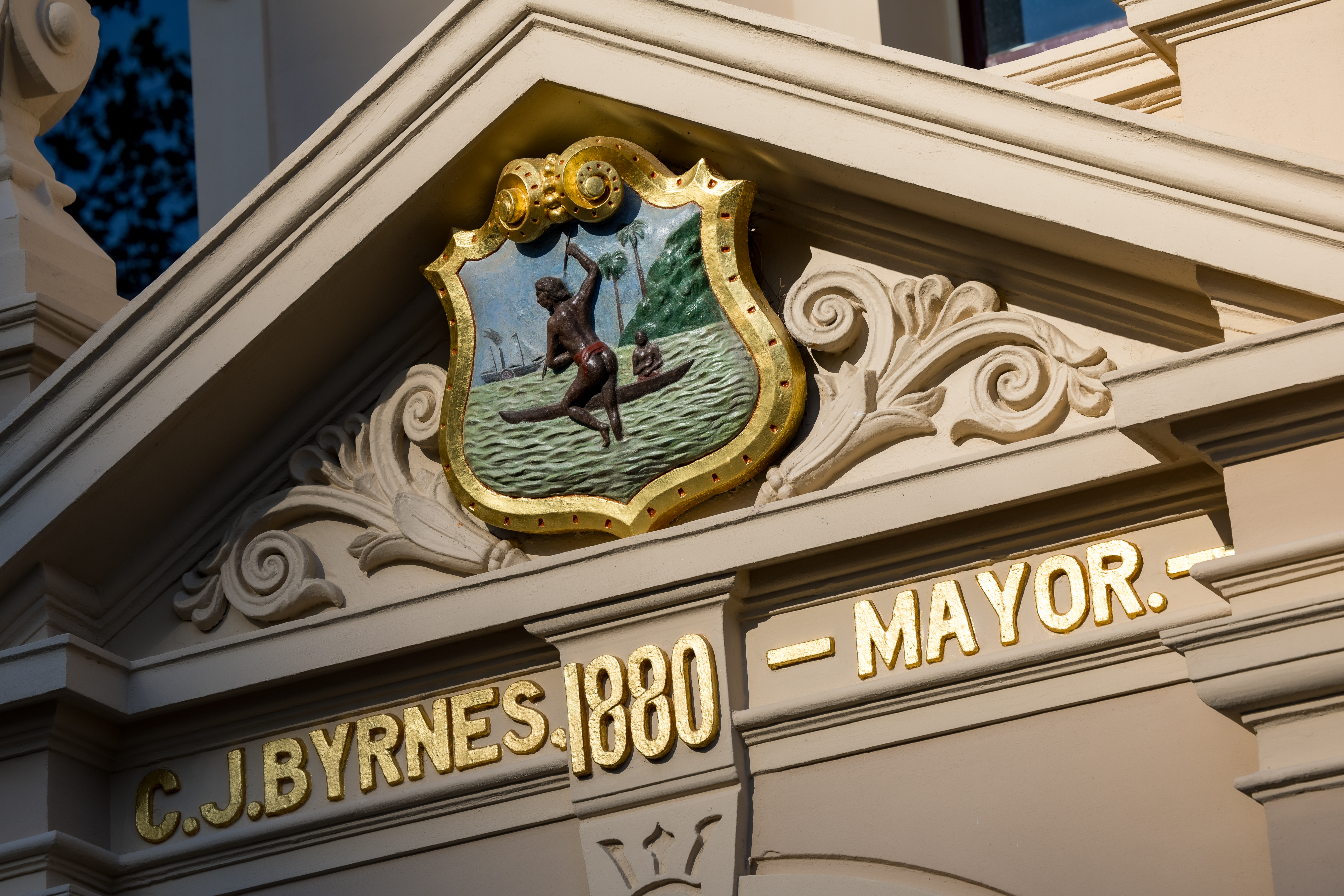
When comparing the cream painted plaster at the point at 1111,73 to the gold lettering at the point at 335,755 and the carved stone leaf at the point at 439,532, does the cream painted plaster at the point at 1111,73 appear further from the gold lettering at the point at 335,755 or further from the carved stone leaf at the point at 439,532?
the gold lettering at the point at 335,755

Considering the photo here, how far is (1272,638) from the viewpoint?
4.27 m

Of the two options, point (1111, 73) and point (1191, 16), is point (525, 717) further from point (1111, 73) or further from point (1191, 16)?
point (1111, 73)

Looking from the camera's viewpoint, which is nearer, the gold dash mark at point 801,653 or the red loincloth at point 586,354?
the gold dash mark at point 801,653

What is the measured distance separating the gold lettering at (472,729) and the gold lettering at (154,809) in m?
0.89

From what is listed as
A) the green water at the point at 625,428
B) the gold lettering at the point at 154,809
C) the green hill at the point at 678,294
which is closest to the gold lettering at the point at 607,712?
the green water at the point at 625,428

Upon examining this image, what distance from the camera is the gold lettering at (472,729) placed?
17.3 feet

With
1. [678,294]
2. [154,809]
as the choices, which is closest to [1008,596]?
[678,294]

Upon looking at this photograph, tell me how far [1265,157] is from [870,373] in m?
1.15

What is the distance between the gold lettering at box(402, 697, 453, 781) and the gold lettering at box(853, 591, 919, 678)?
3.88ft

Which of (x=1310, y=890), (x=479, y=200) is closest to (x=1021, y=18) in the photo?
(x=479, y=200)

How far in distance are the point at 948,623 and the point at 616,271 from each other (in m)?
1.35

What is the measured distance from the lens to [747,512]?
5.03 meters

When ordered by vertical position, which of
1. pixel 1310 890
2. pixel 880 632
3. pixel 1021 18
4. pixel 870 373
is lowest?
pixel 1310 890

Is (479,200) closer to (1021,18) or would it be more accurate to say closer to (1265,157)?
(1265,157)
